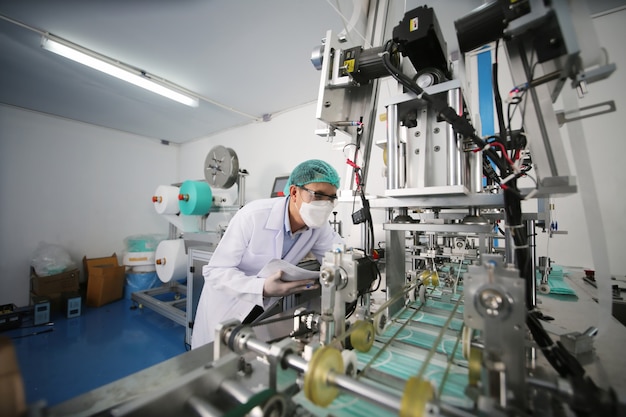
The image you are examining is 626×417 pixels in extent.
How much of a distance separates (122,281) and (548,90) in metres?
4.75

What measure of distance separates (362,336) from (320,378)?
0.84 ft

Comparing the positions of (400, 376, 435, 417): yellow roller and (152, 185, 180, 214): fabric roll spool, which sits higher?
(152, 185, 180, 214): fabric roll spool

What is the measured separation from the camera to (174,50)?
2.27 meters

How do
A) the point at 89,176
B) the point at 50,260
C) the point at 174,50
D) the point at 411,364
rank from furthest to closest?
the point at 89,176, the point at 50,260, the point at 174,50, the point at 411,364

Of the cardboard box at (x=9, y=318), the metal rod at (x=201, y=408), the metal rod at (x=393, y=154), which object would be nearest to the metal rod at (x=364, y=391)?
the metal rod at (x=201, y=408)

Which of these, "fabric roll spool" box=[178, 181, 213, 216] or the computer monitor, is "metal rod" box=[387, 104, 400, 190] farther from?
the computer monitor

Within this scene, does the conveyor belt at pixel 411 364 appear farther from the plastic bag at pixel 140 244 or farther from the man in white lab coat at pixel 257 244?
the plastic bag at pixel 140 244

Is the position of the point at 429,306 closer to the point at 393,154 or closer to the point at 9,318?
the point at 393,154

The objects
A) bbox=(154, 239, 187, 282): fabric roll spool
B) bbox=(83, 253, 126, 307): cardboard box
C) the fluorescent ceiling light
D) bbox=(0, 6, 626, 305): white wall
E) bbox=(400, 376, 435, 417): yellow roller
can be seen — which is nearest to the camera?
bbox=(400, 376, 435, 417): yellow roller

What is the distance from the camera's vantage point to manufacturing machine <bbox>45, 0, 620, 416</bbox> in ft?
1.28

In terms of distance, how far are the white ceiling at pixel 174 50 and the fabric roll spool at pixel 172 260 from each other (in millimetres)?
1867

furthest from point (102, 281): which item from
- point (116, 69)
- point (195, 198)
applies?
point (116, 69)

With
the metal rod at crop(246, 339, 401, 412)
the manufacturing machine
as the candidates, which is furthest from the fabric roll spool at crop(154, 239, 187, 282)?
the metal rod at crop(246, 339, 401, 412)

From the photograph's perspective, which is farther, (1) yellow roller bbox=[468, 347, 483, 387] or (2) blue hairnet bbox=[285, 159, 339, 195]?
(2) blue hairnet bbox=[285, 159, 339, 195]
